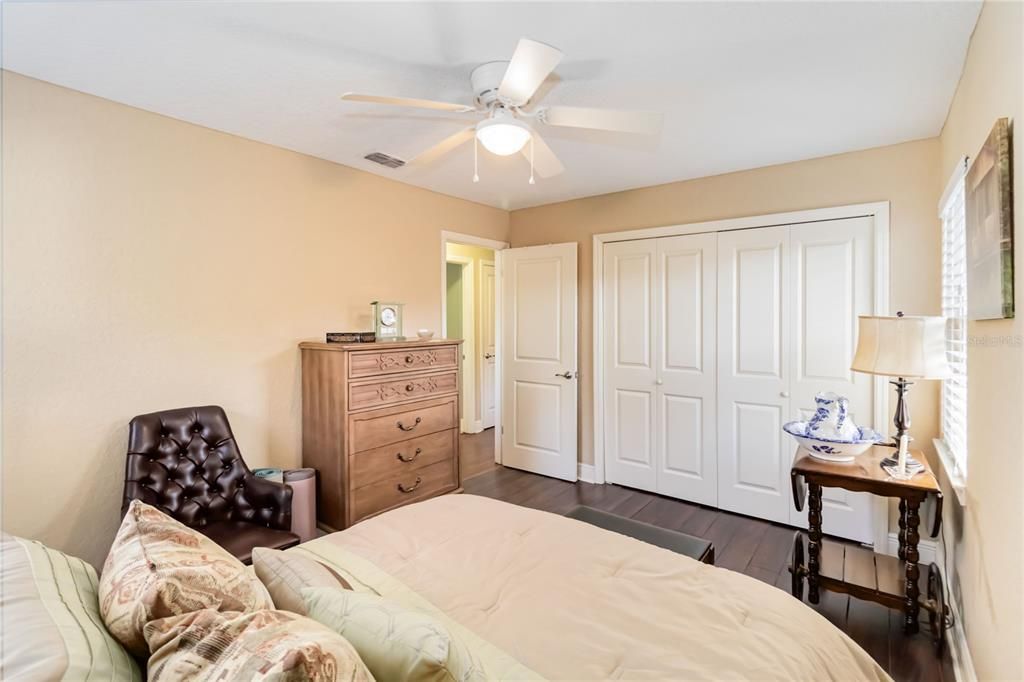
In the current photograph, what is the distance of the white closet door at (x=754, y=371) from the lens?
3.30m

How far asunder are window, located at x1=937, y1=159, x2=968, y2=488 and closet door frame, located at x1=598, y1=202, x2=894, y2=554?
316 millimetres

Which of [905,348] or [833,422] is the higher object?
[905,348]

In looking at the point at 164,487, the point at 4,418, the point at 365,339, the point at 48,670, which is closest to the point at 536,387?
the point at 365,339

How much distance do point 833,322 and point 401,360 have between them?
2864mm

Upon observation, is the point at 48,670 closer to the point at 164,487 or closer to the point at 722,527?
the point at 164,487

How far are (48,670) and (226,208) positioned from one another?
2.61m

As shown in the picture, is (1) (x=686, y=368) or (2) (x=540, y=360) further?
(2) (x=540, y=360)

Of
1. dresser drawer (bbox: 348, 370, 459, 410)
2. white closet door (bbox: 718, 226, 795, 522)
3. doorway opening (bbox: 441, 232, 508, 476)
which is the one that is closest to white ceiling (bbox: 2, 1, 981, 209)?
white closet door (bbox: 718, 226, 795, 522)

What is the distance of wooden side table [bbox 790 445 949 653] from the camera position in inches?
83.1

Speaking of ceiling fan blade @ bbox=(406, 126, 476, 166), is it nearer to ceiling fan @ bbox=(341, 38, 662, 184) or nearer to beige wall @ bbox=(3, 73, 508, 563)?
ceiling fan @ bbox=(341, 38, 662, 184)

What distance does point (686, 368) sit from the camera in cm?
372

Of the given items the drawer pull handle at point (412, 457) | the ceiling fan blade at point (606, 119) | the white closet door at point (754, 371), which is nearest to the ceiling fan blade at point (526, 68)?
the ceiling fan blade at point (606, 119)

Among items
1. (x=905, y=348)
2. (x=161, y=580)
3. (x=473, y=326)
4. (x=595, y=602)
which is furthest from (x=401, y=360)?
(x=473, y=326)

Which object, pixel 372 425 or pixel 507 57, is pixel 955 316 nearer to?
pixel 507 57
